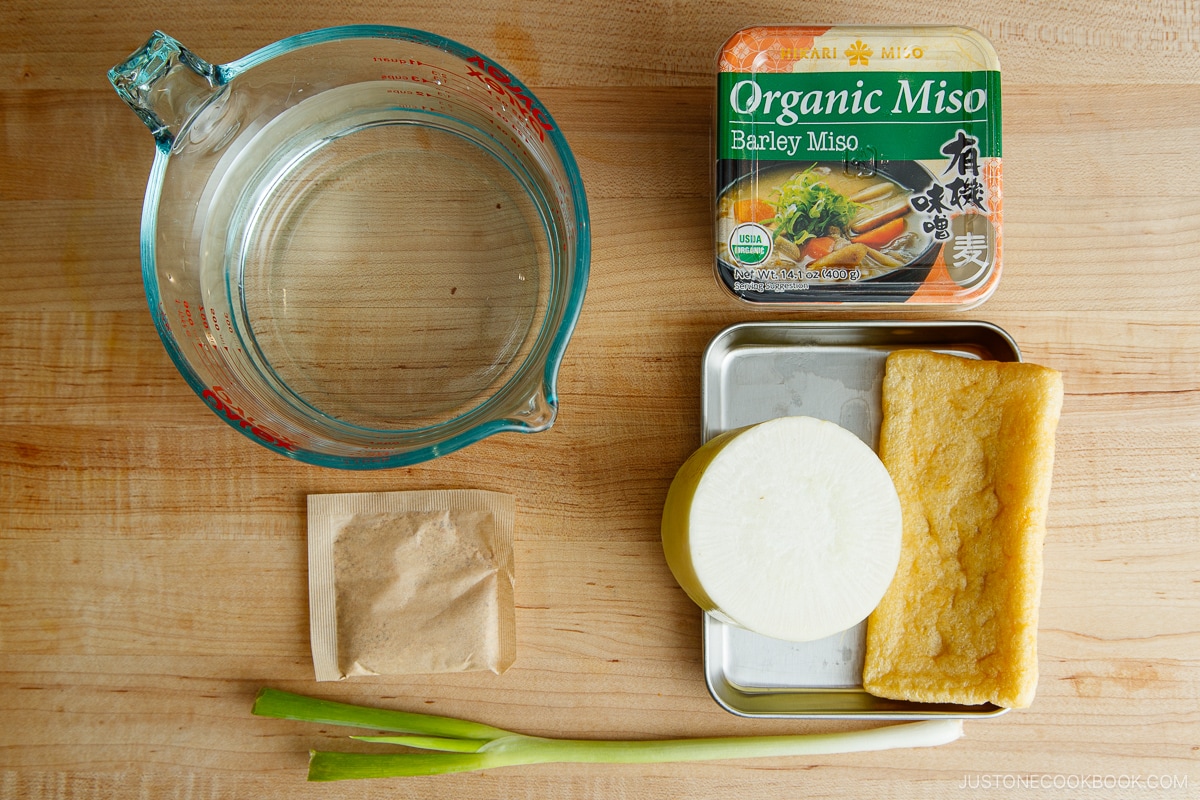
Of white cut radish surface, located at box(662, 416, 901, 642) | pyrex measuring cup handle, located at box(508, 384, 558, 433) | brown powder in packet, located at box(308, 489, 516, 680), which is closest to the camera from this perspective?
pyrex measuring cup handle, located at box(508, 384, 558, 433)

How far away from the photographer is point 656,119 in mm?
803

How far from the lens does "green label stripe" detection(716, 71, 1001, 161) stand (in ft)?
2.36

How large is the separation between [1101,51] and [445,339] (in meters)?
0.74

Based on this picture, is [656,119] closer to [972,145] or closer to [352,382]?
[972,145]

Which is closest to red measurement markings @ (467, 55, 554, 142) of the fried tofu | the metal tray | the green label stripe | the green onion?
the green label stripe

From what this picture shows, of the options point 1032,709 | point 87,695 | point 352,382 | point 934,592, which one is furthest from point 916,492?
point 87,695

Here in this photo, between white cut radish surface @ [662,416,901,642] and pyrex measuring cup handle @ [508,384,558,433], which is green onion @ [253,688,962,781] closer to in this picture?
white cut radish surface @ [662,416,901,642]

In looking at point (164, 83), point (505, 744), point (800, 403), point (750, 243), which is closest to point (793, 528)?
point (800, 403)

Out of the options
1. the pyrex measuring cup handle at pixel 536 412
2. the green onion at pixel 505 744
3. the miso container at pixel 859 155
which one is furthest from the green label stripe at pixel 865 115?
the green onion at pixel 505 744

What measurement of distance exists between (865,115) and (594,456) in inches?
16.4

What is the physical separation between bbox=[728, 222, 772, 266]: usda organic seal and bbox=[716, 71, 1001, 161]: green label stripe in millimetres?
66

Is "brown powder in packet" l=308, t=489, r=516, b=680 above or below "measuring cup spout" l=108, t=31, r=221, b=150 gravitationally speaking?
below

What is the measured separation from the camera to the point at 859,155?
72 cm

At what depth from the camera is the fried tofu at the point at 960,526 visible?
29.6 inches
